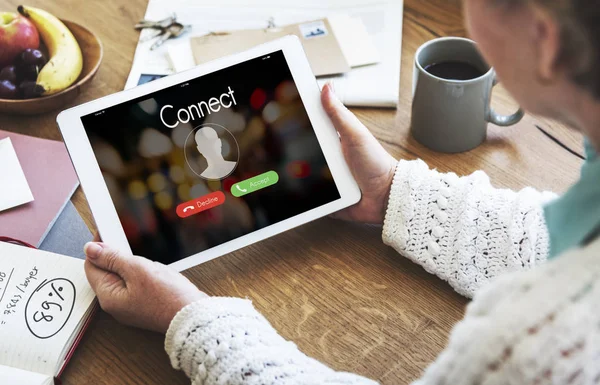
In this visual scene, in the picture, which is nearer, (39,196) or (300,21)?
(39,196)

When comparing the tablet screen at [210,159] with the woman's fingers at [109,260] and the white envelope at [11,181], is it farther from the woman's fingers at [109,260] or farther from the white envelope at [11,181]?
the white envelope at [11,181]

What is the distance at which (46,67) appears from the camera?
104 cm

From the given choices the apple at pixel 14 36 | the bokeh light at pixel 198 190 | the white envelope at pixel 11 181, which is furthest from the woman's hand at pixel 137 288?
the apple at pixel 14 36

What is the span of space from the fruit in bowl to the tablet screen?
26 centimetres

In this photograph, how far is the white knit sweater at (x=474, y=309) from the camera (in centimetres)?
49

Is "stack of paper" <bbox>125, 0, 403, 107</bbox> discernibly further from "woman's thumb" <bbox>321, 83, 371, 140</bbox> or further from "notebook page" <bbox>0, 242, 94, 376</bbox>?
"notebook page" <bbox>0, 242, 94, 376</bbox>

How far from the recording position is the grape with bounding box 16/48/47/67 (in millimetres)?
1049

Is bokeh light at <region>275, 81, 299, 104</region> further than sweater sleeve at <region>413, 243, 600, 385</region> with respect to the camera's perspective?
Yes

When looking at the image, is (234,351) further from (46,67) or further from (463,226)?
(46,67)

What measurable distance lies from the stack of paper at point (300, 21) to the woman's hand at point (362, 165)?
0.17m

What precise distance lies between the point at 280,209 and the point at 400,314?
209 mm

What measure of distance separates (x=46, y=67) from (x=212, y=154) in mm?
388

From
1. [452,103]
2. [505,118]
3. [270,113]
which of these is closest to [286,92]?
[270,113]

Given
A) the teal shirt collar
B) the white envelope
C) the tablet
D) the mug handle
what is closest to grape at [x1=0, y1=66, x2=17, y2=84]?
the white envelope
